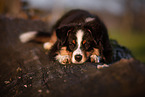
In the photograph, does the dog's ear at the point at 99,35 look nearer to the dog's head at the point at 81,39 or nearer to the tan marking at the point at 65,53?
the dog's head at the point at 81,39

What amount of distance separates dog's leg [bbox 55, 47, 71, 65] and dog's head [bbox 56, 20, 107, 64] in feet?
0.27

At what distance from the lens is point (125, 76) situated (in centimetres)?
127

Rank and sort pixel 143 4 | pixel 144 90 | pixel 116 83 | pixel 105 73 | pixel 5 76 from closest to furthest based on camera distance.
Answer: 1. pixel 144 90
2. pixel 116 83
3. pixel 105 73
4. pixel 5 76
5. pixel 143 4

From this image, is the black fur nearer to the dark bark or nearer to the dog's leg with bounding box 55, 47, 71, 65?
the dog's leg with bounding box 55, 47, 71, 65

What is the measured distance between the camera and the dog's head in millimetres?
2558

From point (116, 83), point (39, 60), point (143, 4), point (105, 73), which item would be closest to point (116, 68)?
point (105, 73)

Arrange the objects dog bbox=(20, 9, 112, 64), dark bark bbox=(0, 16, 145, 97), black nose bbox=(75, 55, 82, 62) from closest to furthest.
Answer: dark bark bbox=(0, 16, 145, 97), black nose bbox=(75, 55, 82, 62), dog bbox=(20, 9, 112, 64)

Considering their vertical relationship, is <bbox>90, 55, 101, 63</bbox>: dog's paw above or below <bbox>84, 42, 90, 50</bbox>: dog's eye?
below

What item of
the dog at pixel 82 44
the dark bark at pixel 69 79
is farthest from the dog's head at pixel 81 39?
the dark bark at pixel 69 79

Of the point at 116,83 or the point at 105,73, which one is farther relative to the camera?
the point at 105,73

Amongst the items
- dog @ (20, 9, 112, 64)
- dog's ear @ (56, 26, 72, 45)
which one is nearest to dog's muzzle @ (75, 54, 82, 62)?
dog @ (20, 9, 112, 64)

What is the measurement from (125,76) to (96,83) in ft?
0.91

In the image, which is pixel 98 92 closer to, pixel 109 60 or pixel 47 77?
pixel 47 77

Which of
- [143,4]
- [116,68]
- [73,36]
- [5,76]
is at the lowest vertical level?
[5,76]
